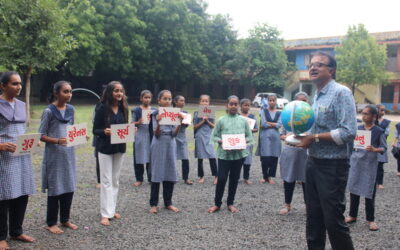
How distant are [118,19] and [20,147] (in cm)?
2671

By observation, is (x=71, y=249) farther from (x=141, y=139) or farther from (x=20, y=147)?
(x=141, y=139)

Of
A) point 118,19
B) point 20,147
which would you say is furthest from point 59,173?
point 118,19

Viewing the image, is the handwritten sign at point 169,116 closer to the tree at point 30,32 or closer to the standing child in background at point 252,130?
the standing child in background at point 252,130

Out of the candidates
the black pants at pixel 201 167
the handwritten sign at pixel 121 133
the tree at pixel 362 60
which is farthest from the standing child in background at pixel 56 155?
the tree at pixel 362 60

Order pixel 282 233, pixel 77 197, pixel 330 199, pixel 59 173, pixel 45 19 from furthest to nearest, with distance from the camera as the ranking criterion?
pixel 45 19 < pixel 77 197 < pixel 282 233 < pixel 59 173 < pixel 330 199

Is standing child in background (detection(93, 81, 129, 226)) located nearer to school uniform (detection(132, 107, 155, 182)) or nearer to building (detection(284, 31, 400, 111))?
school uniform (detection(132, 107, 155, 182))

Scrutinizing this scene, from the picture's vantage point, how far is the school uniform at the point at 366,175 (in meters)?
5.07

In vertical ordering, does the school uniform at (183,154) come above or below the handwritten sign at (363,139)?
below

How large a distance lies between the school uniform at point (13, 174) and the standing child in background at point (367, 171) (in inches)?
171

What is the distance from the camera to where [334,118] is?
3.43 metres

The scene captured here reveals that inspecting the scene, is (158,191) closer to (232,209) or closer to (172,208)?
(172,208)

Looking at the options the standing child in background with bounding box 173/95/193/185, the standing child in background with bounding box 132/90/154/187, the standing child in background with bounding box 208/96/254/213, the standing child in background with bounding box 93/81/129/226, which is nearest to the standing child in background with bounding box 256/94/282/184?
the standing child in background with bounding box 173/95/193/185

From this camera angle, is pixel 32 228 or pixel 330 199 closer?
pixel 330 199

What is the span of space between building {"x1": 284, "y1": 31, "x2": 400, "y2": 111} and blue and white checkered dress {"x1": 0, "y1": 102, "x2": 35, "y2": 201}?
1144 inches
